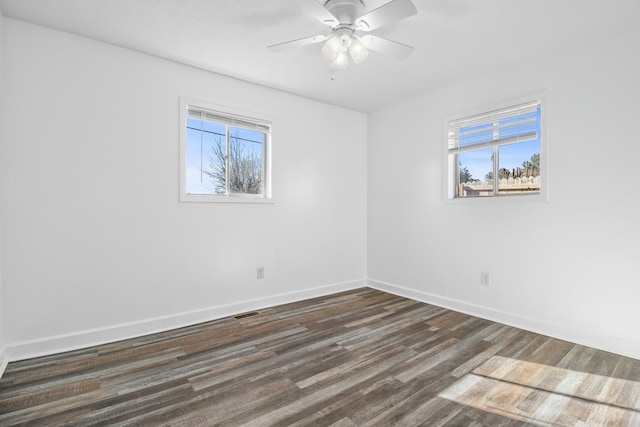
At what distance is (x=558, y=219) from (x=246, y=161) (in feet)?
10.5

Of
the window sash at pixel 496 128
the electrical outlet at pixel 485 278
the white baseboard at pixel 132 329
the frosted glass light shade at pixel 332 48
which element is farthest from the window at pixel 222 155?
the electrical outlet at pixel 485 278

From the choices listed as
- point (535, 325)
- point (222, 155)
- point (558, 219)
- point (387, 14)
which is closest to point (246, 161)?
point (222, 155)

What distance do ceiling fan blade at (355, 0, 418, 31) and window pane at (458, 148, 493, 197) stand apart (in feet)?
6.98

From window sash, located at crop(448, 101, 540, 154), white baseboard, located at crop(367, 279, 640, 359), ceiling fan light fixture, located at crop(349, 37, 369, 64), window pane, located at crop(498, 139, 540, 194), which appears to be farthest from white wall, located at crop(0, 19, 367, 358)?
window pane, located at crop(498, 139, 540, 194)

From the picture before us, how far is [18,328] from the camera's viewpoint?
7.93 ft

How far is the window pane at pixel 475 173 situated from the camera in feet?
11.4

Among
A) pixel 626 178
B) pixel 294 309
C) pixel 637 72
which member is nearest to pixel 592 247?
pixel 626 178

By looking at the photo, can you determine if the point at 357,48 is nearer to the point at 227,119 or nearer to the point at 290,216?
the point at 227,119

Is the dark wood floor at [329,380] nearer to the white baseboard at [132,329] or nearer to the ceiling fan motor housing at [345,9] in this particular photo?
the white baseboard at [132,329]

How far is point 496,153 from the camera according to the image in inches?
134

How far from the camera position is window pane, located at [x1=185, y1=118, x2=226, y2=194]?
130 inches

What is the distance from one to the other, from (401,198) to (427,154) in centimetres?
67

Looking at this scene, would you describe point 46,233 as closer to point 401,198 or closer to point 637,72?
point 401,198

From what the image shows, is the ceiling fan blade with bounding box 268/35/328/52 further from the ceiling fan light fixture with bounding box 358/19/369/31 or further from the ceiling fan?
the ceiling fan light fixture with bounding box 358/19/369/31
